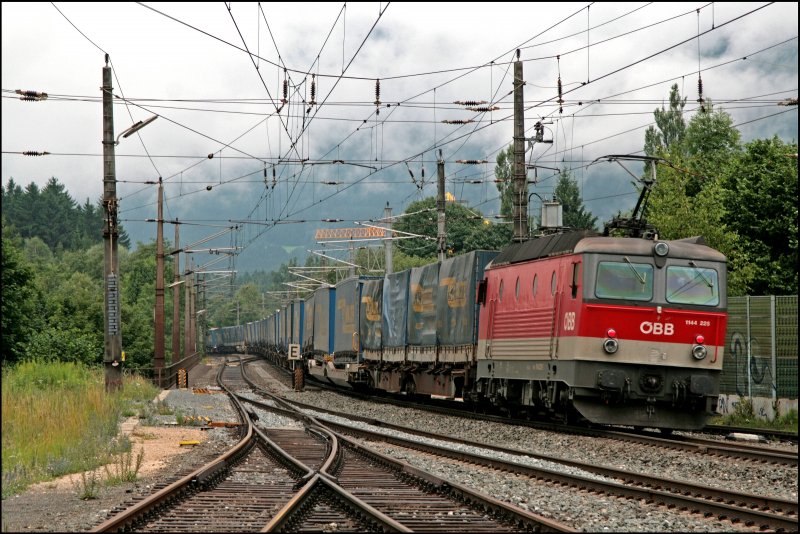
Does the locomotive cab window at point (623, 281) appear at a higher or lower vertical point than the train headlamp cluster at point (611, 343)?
higher

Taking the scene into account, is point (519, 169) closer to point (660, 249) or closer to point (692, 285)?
point (660, 249)

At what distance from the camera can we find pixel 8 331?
133ft

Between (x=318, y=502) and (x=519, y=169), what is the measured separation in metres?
15.7

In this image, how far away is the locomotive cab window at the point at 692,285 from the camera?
60.1 ft

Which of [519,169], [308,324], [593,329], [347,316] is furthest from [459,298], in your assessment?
[308,324]

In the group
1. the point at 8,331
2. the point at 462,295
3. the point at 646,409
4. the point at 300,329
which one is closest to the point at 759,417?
the point at 646,409

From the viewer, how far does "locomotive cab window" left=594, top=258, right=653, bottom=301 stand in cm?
1808

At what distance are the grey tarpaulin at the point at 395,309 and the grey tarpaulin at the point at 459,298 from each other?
3.51 m

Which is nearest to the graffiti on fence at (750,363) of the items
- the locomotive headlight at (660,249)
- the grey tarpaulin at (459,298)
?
the locomotive headlight at (660,249)

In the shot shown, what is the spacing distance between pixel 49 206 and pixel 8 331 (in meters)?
144

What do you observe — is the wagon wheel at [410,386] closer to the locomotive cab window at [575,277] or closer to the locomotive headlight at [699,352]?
the locomotive cab window at [575,277]

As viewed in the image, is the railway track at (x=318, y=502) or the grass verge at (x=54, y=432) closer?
the railway track at (x=318, y=502)

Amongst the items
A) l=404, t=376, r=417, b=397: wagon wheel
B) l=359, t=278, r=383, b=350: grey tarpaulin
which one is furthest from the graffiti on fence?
l=359, t=278, r=383, b=350: grey tarpaulin

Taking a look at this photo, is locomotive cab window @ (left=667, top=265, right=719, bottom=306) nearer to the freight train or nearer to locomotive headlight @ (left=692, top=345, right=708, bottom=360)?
the freight train
